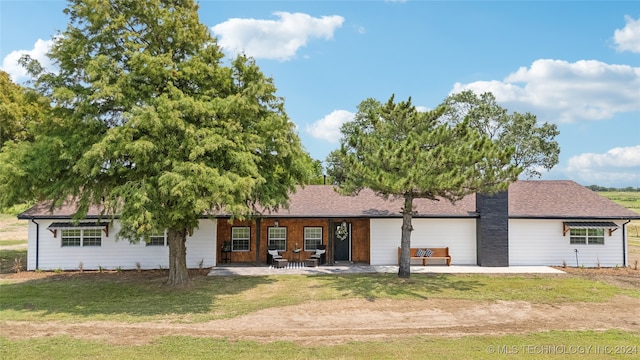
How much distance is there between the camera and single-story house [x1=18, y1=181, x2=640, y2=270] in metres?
19.8

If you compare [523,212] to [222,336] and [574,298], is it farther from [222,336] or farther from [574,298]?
[222,336]

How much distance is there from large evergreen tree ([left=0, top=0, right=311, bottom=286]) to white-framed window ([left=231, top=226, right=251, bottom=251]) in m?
5.13

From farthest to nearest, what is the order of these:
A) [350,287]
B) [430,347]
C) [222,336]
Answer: [350,287]
[222,336]
[430,347]

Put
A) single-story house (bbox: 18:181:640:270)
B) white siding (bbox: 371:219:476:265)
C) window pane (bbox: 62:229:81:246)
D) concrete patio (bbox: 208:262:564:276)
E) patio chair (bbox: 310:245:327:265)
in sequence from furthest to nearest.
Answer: white siding (bbox: 371:219:476:265), patio chair (bbox: 310:245:327:265), single-story house (bbox: 18:181:640:270), window pane (bbox: 62:229:81:246), concrete patio (bbox: 208:262:564:276)

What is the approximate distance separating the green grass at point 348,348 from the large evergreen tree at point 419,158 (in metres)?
6.37

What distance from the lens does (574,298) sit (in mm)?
14438

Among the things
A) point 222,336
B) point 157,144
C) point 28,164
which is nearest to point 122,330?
point 222,336

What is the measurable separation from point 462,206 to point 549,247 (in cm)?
468

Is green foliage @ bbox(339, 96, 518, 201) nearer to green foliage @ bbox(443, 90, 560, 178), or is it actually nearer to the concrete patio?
the concrete patio

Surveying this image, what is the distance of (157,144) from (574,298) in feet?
50.1

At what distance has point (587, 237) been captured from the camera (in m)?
20.9

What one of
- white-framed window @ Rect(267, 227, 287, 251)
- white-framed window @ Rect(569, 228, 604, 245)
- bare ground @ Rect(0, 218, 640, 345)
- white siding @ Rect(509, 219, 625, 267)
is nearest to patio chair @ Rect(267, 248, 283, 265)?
white-framed window @ Rect(267, 227, 287, 251)

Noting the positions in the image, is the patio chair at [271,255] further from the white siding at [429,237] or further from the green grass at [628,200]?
the green grass at [628,200]

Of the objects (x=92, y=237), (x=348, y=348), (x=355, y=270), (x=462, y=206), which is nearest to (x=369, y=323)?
(x=348, y=348)
